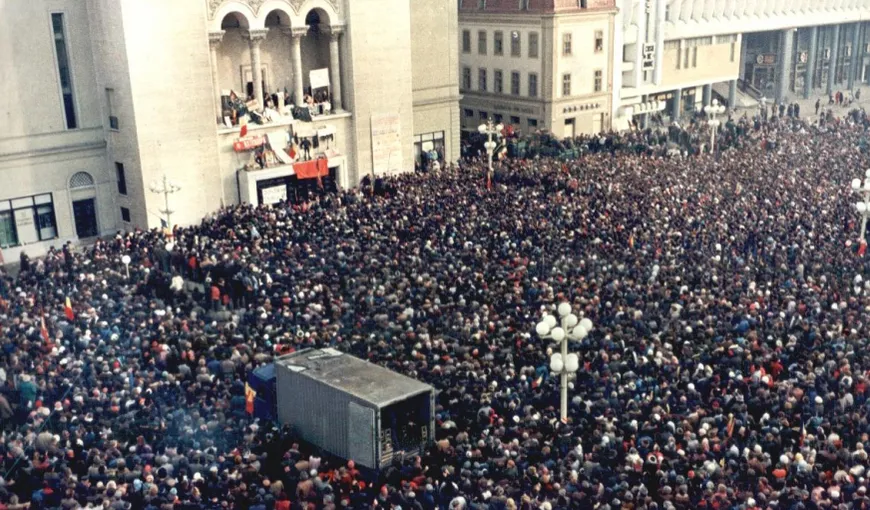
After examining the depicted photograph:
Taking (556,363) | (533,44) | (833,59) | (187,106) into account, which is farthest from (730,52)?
(556,363)

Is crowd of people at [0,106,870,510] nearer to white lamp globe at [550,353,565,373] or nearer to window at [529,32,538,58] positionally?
white lamp globe at [550,353,565,373]

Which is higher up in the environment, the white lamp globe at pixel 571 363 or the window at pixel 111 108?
the window at pixel 111 108

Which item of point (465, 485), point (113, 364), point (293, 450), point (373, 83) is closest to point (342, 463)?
point (293, 450)

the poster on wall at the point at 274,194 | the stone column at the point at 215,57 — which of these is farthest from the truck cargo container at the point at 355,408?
the stone column at the point at 215,57

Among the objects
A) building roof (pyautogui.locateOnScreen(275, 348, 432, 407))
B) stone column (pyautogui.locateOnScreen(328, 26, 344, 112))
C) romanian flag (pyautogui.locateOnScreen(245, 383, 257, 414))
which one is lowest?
romanian flag (pyautogui.locateOnScreen(245, 383, 257, 414))

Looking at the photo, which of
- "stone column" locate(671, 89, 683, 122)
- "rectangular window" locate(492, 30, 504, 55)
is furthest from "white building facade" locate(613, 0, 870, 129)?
"rectangular window" locate(492, 30, 504, 55)

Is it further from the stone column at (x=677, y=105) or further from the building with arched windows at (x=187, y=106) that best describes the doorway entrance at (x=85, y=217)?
the stone column at (x=677, y=105)
